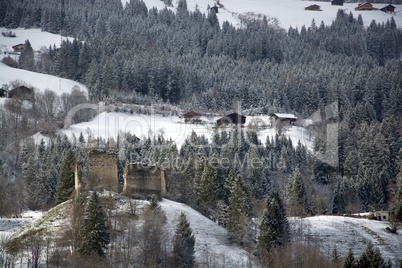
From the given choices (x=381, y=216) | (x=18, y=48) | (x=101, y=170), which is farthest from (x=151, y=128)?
→ (x=18, y=48)

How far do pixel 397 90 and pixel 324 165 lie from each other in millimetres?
42678

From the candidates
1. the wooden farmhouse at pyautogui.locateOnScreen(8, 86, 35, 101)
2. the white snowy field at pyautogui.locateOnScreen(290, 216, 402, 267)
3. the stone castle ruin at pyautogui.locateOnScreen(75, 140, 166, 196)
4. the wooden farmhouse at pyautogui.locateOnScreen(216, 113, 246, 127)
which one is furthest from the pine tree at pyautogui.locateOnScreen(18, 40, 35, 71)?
the white snowy field at pyautogui.locateOnScreen(290, 216, 402, 267)

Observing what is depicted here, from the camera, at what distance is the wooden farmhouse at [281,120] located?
96887 millimetres

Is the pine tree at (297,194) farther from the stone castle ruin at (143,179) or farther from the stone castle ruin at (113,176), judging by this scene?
the stone castle ruin at (113,176)

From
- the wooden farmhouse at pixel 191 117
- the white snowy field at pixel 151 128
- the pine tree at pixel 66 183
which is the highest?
the wooden farmhouse at pixel 191 117

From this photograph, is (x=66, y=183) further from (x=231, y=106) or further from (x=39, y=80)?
(x=231, y=106)

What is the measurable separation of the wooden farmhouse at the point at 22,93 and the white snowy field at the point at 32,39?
4400 cm

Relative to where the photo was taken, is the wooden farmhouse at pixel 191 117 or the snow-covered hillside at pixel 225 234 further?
the wooden farmhouse at pixel 191 117

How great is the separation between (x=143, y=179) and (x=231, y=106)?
6617cm

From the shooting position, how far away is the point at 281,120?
99.8 meters

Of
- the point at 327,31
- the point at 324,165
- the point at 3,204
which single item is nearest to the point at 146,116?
the point at 324,165

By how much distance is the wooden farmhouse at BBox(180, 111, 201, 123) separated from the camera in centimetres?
10106

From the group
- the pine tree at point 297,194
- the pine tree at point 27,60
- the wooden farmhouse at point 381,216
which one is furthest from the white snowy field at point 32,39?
the wooden farmhouse at point 381,216

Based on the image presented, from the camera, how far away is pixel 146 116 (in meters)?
102
